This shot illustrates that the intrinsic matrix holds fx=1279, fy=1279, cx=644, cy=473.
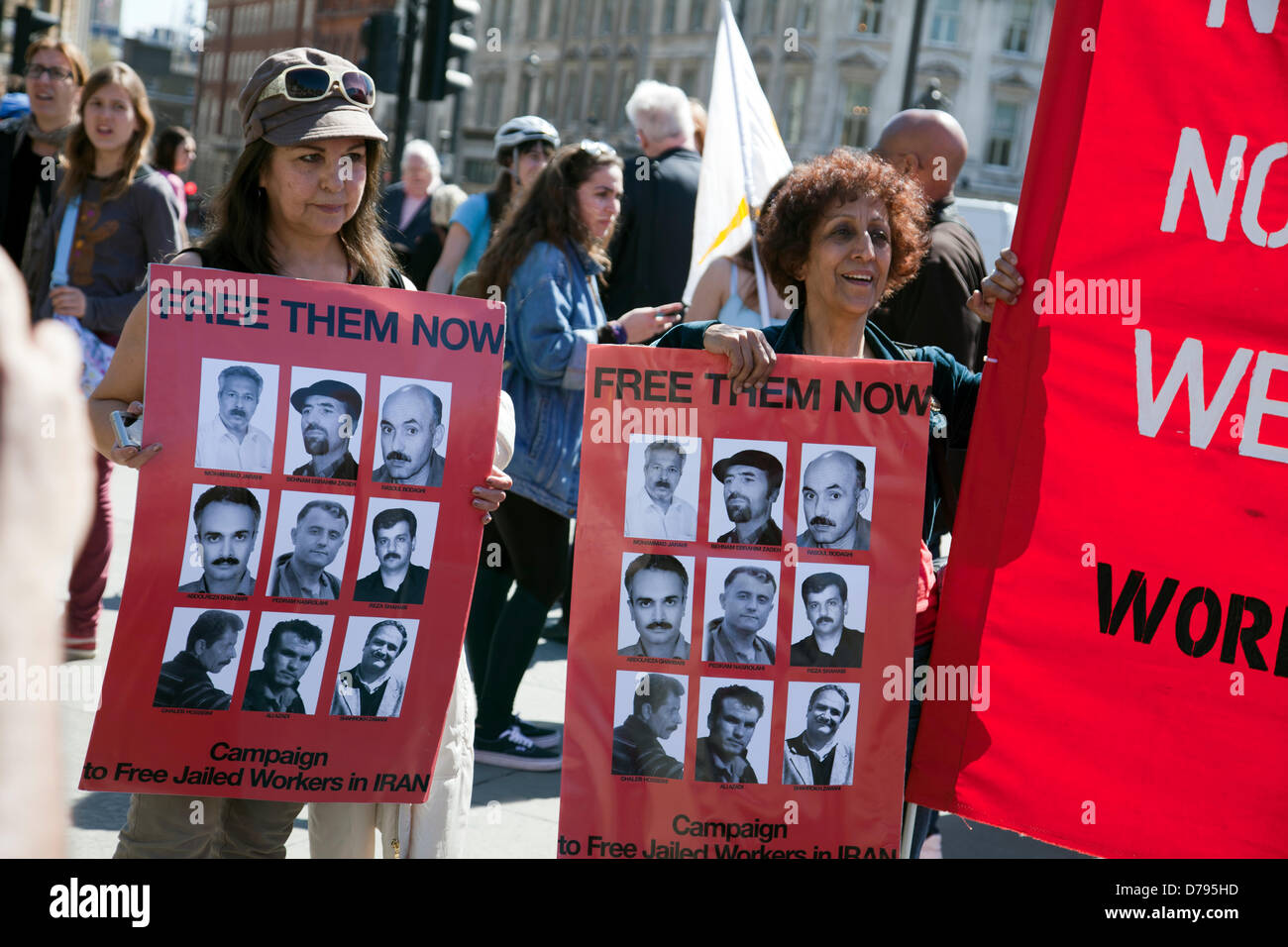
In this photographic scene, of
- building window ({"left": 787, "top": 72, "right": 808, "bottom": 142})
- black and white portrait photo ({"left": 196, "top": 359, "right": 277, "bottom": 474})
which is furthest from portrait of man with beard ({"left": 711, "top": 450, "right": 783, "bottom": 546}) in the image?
building window ({"left": 787, "top": 72, "right": 808, "bottom": 142})

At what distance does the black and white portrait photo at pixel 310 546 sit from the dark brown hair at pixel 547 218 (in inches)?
84.8

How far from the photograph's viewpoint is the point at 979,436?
2.60 meters

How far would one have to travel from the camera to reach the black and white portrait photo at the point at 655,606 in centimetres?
237

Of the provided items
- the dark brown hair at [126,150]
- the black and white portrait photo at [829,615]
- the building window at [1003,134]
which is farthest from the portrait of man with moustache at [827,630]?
the building window at [1003,134]

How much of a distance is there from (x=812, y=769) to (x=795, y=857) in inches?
6.6

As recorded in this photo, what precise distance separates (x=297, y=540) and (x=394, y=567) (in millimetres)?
186

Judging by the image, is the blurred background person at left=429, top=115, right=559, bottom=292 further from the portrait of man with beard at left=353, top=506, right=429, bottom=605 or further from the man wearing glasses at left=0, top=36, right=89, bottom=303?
the portrait of man with beard at left=353, top=506, right=429, bottom=605

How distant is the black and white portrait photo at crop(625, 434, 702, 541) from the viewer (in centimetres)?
238

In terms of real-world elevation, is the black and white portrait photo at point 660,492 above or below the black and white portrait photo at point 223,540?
above

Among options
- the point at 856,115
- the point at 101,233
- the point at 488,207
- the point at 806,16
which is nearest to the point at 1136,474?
the point at 101,233

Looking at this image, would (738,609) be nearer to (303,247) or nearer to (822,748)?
(822,748)

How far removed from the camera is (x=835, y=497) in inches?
95.8

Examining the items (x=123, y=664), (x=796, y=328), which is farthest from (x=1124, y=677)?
(x=123, y=664)

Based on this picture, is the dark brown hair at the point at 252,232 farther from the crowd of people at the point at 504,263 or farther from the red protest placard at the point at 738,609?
the red protest placard at the point at 738,609
